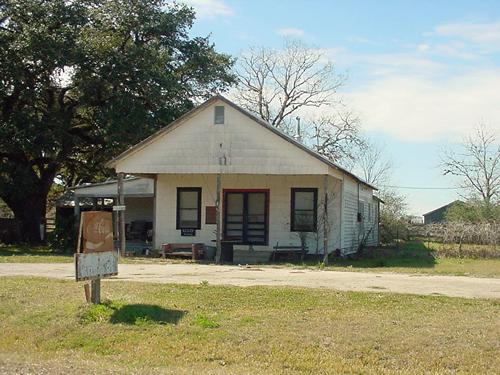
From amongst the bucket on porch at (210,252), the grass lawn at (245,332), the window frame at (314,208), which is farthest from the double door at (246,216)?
the grass lawn at (245,332)

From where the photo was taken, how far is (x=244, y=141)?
26.1 metres

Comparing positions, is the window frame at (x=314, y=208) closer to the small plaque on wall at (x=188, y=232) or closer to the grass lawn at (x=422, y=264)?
the grass lawn at (x=422, y=264)

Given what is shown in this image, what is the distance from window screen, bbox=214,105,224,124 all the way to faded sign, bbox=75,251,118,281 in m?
12.6

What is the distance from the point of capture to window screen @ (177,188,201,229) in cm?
2941

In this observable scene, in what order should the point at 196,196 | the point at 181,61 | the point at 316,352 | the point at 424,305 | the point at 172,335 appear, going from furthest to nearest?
the point at 181,61 < the point at 196,196 < the point at 424,305 < the point at 172,335 < the point at 316,352

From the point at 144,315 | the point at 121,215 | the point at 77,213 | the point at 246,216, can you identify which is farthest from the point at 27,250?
the point at 144,315

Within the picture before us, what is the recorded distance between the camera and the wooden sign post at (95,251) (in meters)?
13.6

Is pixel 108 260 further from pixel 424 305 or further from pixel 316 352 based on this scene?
pixel 424 305

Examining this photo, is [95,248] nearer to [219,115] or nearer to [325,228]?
[325,228]

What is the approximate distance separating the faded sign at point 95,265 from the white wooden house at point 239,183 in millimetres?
11667

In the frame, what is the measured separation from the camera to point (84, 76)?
1307 inches

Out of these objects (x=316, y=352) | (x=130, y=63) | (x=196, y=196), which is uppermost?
(x=130, y=63)

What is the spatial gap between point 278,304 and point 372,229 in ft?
85.1

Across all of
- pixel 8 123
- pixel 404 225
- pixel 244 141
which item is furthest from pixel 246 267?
pixel 404 225
